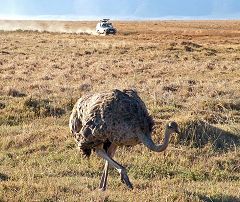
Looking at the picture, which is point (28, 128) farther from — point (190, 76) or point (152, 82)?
point (190, 76)

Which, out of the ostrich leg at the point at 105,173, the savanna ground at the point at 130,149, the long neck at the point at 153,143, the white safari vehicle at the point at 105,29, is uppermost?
the long neck at the point at 153,143

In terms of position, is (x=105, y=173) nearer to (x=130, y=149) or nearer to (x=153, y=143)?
(x=153, y=143)

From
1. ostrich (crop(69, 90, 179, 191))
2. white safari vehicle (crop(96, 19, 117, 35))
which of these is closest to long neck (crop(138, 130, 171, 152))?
ostrich (crop(69, 90, 179, 191))

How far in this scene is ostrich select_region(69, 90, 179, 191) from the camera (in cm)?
736

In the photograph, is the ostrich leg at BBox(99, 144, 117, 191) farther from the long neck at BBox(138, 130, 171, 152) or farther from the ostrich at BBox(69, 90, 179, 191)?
the long neck at BBox(138, 130, 171, 152)

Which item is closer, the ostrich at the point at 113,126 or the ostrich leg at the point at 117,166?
the ostrich leg at the point at 117,166

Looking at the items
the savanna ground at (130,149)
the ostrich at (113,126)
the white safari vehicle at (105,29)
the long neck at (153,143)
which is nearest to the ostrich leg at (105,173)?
the ostrich at (113,126)

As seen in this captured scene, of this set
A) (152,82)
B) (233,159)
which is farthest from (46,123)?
(152,82)

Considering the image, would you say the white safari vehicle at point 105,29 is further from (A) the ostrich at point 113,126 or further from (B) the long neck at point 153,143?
(B) the long neck at point 153,143

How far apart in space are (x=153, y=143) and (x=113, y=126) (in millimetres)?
557

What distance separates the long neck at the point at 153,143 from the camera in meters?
6.89

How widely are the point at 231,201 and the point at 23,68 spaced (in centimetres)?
1840

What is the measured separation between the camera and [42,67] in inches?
1018

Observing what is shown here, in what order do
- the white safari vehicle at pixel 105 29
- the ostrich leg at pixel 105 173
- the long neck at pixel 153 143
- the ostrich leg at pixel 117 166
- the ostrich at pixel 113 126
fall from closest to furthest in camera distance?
the long neck at pixel 153 143 → the ostrich leg at pixel 117 166 → the ostrich at pixel 113 126 → the ostrich leg at pixel 105 173 → the white safari vehicle at pixel 105 29
